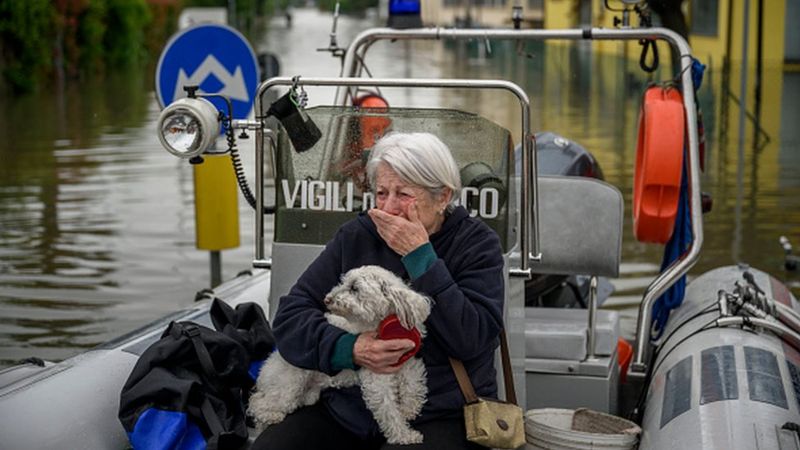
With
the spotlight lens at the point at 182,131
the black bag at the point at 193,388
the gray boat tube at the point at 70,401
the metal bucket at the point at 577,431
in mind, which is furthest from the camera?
the spotlight lens at the point at 182,131

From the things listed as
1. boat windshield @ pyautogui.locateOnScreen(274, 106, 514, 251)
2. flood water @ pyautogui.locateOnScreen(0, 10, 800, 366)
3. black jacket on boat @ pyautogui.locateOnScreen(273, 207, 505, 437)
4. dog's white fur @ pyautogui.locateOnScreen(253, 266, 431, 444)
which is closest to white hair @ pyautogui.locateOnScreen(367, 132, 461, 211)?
black jacket on boat @ pyautogui.locateOnScreen(273, 207, 505, 437)

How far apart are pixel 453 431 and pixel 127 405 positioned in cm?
105

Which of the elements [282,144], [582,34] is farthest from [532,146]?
[582,34]

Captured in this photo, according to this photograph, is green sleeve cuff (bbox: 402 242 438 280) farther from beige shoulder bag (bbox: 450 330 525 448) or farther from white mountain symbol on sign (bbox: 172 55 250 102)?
white mountain symbol on sign (bbox: 172 55 250 102)

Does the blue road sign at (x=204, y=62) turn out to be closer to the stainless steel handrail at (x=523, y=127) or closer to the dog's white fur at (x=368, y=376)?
the stainless steel handrail at (x=523, y=127)

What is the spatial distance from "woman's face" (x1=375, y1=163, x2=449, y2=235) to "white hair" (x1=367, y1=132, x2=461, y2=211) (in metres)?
0.02

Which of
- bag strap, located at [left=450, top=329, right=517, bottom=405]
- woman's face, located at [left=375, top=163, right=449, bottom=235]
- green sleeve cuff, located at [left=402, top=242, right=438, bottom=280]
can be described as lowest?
bag strap, located at [left=450, top=329, right=517, bottom=405]

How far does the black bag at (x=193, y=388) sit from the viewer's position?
13.2 feet

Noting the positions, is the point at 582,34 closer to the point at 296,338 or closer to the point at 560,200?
the point at 560,200

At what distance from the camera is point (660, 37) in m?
5.59

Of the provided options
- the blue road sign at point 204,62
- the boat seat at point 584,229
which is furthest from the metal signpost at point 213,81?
the boat seat at point 584,229

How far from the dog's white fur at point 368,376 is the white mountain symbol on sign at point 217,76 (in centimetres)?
418

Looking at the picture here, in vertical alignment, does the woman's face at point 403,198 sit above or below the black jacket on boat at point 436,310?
above

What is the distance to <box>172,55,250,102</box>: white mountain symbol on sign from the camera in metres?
7.96
